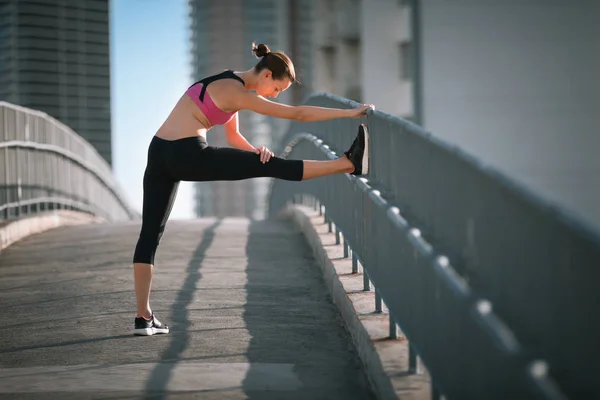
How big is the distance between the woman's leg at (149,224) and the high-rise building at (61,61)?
6558 inches

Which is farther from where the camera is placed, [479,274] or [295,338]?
[295,338]

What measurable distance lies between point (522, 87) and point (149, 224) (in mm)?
29106

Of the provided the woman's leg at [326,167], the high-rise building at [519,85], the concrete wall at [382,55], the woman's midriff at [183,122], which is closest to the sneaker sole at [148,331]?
the woman's midriff at [183,122]

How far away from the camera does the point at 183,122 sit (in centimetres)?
604

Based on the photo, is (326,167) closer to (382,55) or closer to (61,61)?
(382,55)

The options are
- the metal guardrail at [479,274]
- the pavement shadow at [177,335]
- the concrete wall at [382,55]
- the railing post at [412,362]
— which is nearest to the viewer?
the metal guardrail at [479,274]

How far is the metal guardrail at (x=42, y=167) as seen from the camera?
13.4 m

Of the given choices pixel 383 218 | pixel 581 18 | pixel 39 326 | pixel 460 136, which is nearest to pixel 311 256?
pixel 39 326

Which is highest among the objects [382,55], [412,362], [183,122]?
[382,55]

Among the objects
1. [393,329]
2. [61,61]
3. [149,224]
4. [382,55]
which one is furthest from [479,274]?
[61,61]

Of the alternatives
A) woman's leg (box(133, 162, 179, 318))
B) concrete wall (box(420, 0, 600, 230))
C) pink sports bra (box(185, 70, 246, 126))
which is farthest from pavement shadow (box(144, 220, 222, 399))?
concrete wall (box(420, 0, 600, 230))

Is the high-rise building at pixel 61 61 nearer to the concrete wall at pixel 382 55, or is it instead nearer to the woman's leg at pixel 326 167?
the concrete wall at pixel 382 55

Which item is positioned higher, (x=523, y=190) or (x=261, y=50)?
(x=261, y=50)

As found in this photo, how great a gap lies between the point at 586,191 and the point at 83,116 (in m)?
157
